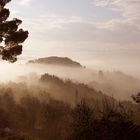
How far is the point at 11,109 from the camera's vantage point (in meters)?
181

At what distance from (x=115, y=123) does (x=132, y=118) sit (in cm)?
162

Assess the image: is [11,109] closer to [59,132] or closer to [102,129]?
[59,132]

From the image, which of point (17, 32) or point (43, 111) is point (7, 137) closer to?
point (17, 32)

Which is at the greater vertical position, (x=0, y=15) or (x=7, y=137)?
(x=0, y=15)

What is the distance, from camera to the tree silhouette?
4072 cm

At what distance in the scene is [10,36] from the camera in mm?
41406

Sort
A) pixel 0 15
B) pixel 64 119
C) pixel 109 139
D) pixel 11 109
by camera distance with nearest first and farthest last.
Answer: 1. pixel 109 139
2. pixel 0 15
3. pixel 64 119
4. pixel 11 109

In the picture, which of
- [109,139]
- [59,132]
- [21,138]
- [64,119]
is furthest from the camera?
[64,119]

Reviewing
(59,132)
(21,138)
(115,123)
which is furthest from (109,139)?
(59,132)

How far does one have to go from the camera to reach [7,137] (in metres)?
29.4

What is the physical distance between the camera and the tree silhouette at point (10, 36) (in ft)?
134

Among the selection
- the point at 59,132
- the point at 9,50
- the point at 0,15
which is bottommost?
the point at 59,132

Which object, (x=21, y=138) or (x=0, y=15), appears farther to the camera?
(x=0, y=15)

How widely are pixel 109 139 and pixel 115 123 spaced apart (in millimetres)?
999
